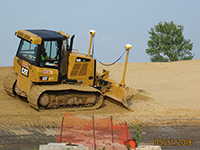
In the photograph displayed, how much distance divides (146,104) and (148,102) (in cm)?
46

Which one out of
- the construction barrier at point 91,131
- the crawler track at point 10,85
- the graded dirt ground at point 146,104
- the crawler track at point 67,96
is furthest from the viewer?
the crawler track at point 10,85

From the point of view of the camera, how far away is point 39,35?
14312 mm

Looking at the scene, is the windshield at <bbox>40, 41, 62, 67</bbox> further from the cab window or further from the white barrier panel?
the white barrier panel

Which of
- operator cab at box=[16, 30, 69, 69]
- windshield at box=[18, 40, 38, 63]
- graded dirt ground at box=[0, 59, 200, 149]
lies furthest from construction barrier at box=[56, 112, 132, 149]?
windshield at box=[18, 40, 38, 63]

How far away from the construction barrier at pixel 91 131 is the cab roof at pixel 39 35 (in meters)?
2.79

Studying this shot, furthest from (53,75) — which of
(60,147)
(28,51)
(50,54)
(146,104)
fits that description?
(60,147)

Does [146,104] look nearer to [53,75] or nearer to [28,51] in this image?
[53,75]

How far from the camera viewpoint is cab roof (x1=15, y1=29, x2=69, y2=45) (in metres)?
14.0

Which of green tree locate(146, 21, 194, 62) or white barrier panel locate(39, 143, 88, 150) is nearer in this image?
white barrier panel locate(39, 143, 88, 150)

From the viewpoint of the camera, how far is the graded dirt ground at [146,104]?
45.3 ft

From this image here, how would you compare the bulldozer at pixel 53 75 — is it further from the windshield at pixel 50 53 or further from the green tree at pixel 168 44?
the green tree at pixel 168 44

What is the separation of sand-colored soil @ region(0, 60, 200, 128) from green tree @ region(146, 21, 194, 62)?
39.6 ft

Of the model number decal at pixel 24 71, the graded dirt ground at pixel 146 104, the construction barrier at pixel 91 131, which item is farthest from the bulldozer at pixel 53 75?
the construction barrier at pixel 91 131

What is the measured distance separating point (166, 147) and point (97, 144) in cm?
250
